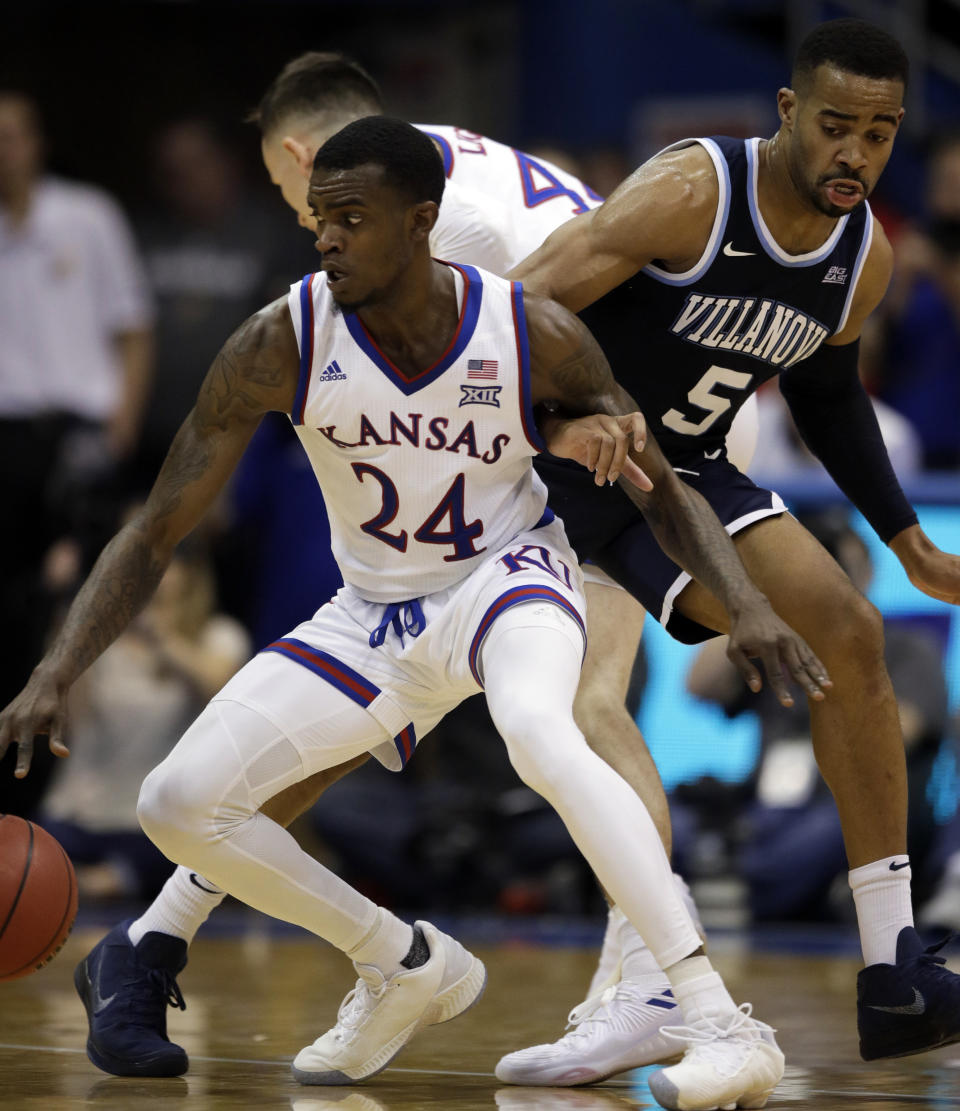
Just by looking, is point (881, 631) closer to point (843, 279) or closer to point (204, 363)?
point (843, 279)

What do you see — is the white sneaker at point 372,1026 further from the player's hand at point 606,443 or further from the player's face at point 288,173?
the player's face at point 288,173

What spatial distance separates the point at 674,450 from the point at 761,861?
3.11 m

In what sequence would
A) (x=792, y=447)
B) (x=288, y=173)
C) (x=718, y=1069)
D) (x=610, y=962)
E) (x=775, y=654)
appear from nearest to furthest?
(x=718, y=1069), (x=775, y=654), (x=610, y=962), (x=288, y=173), (x=792, y=447)

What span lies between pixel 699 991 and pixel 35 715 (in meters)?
1.41

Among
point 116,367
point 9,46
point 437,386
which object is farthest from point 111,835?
point 9,46

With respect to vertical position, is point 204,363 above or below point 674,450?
below

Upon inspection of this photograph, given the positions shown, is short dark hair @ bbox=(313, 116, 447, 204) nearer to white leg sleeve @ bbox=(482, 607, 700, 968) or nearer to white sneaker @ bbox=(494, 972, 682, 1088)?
white leg sleeve @ bbox=(482, 607, 700, 968)

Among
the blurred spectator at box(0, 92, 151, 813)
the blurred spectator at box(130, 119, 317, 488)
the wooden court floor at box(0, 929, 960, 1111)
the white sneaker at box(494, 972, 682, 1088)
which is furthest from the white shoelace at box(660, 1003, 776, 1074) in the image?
the blurred spectator at box(130, 119, 317, 488)

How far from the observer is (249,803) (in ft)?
13.4

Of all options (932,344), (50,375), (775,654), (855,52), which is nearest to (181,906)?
(775,654)

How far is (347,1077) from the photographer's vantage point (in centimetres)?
429

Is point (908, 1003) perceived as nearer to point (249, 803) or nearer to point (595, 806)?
point (595, 806)

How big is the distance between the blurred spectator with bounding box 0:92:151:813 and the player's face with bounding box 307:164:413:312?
4.84 metres

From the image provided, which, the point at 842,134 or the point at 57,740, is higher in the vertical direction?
the point at 842,134
